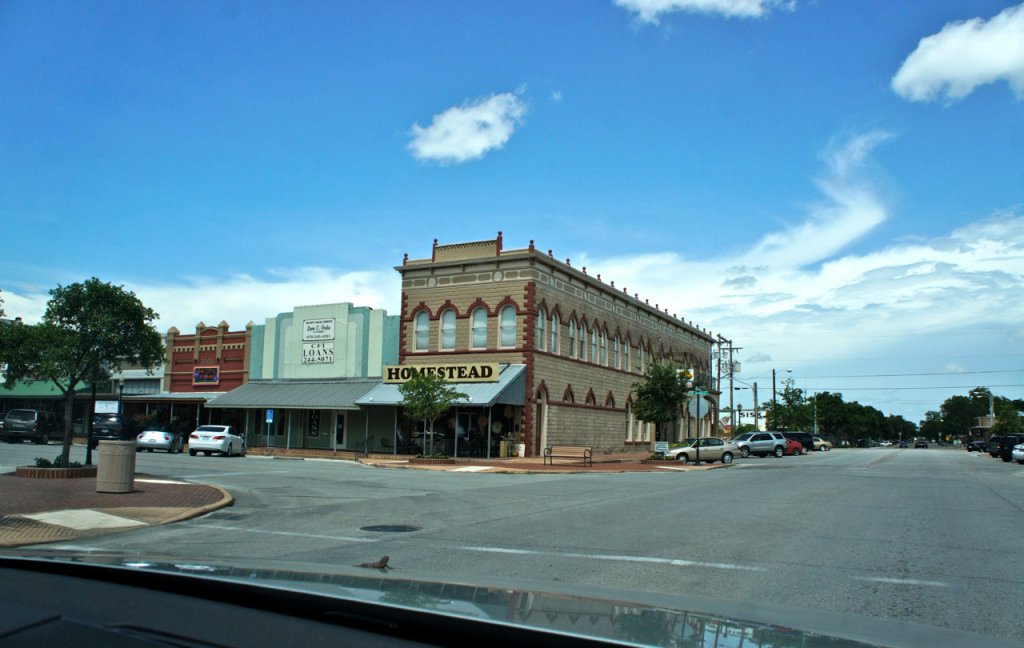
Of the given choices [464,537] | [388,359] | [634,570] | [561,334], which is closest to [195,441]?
[388,359]

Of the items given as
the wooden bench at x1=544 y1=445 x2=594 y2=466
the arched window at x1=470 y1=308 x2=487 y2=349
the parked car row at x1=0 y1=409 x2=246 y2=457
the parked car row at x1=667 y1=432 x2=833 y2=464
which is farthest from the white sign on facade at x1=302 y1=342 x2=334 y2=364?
the parked car row at x1=667 y1=432 x2=833 y2=464

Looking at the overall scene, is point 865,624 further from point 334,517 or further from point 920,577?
point 334,517

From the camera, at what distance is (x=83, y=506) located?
1413 centimetres

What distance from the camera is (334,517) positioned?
13.8 metres

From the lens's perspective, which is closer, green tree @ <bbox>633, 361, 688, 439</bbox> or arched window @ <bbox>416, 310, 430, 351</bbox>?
arched window @ <bbox>416, 310, 430, 351</bbox>

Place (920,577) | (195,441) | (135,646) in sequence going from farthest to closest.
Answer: (195,441), (920,577), (135,646)

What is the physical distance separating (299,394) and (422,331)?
22.7 ft

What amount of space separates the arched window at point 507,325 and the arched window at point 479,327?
939mm

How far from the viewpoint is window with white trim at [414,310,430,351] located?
3922 centimetres

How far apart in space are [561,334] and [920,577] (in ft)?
100

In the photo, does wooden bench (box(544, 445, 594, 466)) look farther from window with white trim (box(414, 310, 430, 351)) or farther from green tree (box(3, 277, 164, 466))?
green tree (box(3, 277, 164, 466))

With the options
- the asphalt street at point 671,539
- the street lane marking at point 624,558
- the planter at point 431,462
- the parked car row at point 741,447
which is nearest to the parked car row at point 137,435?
the planter at point 431,462

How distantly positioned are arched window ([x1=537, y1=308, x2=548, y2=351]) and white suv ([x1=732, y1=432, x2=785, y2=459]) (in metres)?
19.6

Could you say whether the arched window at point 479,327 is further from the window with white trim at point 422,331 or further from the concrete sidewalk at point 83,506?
the concrete sidewalk at point 83,506
